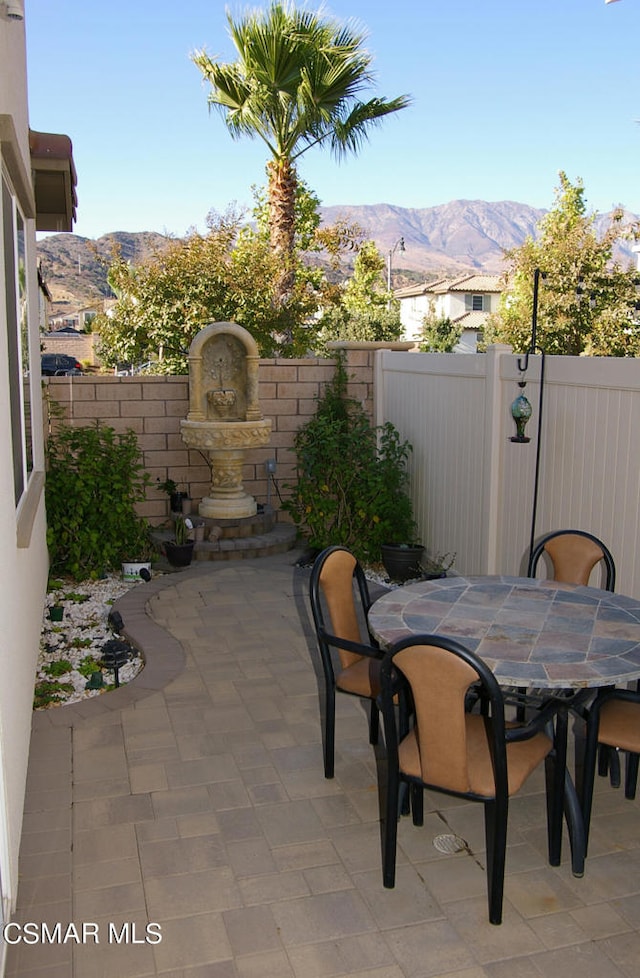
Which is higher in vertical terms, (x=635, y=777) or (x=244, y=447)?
(x=244, y=447)

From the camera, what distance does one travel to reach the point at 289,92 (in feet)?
43.5

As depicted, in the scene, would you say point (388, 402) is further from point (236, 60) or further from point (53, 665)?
point (236, 60)

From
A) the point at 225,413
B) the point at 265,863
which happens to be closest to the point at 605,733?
the point at 265,863

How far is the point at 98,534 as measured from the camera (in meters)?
6.93

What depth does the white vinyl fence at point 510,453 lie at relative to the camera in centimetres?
433

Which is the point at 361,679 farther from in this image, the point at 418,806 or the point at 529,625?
the point at 529,625

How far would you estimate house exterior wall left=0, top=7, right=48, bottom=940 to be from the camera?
2.76 metres

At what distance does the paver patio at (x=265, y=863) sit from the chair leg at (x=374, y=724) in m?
0.06

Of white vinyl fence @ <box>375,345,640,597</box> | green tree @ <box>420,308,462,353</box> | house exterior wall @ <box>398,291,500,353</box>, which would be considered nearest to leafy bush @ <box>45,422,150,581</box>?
white vinyl fence @ <box>375,345,640,597</box>

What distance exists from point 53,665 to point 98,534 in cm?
203

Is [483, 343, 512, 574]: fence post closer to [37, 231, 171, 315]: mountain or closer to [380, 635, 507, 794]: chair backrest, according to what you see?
[380, 635, 507, 794]: chair backrest

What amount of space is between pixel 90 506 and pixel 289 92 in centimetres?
925

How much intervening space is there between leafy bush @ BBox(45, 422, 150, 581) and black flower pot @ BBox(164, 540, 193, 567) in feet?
0.97

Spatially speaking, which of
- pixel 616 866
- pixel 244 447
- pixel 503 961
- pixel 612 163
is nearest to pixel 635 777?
pixel 616 866
